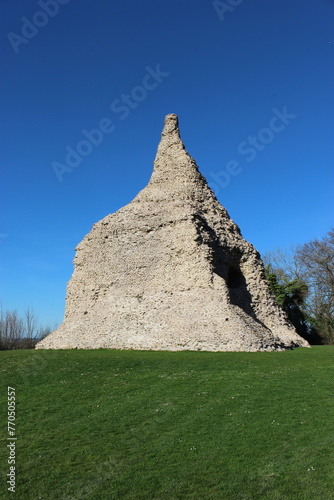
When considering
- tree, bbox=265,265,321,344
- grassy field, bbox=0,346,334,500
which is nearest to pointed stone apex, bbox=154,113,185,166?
tree, bbox=265,265,321,344

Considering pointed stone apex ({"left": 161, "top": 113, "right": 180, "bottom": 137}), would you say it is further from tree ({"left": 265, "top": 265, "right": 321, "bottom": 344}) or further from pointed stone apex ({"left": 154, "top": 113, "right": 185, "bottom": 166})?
tree ({"left": 265, "top": 265, "right": 321, "bottom": 344})

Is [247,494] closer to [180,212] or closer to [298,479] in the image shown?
[298,479]

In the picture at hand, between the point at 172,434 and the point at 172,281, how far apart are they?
1548cm

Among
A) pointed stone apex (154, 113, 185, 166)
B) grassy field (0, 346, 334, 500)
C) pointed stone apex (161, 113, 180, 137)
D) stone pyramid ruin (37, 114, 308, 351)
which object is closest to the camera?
grassy field (0, 346, 334, 500)

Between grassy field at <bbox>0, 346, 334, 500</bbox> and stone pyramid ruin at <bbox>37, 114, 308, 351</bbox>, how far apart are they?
23.9 feet

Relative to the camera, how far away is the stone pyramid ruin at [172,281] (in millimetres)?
20094

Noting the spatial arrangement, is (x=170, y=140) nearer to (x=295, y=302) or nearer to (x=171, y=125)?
(x=171, y=125)

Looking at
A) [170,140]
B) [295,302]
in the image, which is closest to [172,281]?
[170,140]

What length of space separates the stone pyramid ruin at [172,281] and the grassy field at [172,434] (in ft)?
23.9

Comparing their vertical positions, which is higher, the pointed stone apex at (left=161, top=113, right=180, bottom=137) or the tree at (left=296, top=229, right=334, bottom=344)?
the pointed stone apex at (left=161, top=113, right=180, bottom=137)

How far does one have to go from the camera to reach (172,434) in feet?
23.8

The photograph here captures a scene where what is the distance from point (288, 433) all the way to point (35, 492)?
4.34 meters

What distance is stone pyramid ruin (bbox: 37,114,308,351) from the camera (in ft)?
65.9

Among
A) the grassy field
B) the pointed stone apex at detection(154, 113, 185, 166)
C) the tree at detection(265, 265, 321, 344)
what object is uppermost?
the pointed stone apex at detection(154, 113, 185, 166)
